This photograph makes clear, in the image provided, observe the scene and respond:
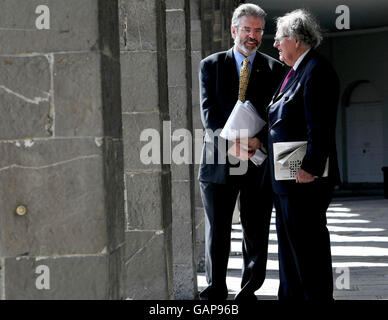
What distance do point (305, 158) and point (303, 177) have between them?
0.09 meters

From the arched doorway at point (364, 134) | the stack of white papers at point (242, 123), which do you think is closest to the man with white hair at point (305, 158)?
the stack of white papers at point (242, 123)

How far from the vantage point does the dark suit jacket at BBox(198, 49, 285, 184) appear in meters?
3.74

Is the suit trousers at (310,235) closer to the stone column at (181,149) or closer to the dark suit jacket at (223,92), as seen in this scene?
the dark suit jacket at (223,92)

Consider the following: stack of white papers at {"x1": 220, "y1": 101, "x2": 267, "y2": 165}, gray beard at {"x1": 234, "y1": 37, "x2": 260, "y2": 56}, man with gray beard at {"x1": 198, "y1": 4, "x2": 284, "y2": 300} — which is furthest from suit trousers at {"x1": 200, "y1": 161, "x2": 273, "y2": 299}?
gray beard at {"x1": 234, "y1": 37, "x2": 260, "y2": 56}

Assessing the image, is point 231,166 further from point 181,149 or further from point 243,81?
point 181,149

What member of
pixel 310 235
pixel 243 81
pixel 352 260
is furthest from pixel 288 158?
pixel 352 260

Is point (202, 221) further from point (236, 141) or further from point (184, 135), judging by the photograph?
point (236, 141)

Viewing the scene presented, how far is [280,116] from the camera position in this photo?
3205mm

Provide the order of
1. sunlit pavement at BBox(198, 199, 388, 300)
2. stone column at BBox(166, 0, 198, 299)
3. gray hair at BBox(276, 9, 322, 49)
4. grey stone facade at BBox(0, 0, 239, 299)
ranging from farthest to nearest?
sunlit pavement at BBox(198, 199, 388, 300) → stone column at BBox(166, 0, 198, 299) → gray hair at BBox(276, 9, 322, 49) → grey stone facade at BBox(0, 0, 239, 299)

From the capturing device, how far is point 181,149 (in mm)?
4496

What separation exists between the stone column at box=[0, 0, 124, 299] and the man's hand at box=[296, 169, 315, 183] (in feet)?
3.37

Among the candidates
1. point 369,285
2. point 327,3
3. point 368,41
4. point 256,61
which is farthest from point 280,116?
point 368,41

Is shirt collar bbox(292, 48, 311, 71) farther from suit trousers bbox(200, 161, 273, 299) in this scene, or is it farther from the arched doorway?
the arched doorway

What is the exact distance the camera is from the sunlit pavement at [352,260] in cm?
446
